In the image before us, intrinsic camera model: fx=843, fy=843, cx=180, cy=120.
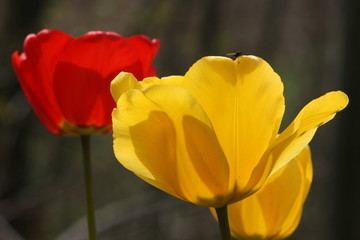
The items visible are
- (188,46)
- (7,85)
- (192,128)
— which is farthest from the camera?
(188,46)

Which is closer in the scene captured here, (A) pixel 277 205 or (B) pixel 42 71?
(A) pixel 277 205

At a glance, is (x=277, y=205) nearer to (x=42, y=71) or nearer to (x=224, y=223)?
(x=224, y=223)

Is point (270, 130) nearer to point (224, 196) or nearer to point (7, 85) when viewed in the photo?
Result: point (224, 196)

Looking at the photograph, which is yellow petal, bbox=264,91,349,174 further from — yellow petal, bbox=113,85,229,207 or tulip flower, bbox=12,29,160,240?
tulip flower, bbox=12,29,160,240

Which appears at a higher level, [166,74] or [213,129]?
[213,129]

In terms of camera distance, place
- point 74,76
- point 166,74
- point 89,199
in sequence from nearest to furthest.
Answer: point 89,199, point 74,76, point 166,74

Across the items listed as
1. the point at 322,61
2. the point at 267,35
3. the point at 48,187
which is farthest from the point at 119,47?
the point at 322,61

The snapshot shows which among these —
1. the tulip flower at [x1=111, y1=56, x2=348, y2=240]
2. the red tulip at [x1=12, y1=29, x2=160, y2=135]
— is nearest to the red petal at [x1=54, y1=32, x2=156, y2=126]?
the red tulip at [x1=12, y1=29, x2=160, y2=135]

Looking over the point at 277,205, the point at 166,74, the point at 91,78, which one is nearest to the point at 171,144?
the point at 277,205
